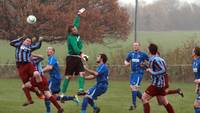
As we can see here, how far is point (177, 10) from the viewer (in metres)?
36.9

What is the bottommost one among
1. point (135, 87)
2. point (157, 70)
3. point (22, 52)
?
point (135, 87)

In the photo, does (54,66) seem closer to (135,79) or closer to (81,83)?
(81,83)

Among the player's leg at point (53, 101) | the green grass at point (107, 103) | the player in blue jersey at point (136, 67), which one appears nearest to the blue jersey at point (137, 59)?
the player in blue jersey at point (136, 67)

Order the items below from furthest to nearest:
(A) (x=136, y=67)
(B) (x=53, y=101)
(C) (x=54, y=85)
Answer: (A) (x=136, y=67) → (C) (x=54, y=85) → (B) (x=53, y=101)

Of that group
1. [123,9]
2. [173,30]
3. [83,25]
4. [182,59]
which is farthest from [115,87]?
[173,30]

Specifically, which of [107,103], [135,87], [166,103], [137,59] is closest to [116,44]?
[107,103]

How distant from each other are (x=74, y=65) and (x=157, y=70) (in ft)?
11.1

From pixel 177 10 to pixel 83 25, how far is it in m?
6.83

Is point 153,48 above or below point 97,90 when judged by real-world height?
above

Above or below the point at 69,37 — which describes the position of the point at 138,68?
below

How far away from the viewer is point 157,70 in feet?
42.4

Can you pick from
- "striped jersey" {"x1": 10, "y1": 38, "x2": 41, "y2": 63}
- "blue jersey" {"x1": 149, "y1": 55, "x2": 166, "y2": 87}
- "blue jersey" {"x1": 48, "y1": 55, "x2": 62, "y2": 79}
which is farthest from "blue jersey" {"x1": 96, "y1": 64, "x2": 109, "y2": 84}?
"blue jersey" {"x1": 48, "y1": 55, "x2": 62, "y2": 79}

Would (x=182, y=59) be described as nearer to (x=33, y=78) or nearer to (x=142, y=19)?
(x=142, y=19)

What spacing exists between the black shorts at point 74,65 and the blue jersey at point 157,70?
3069 mm
